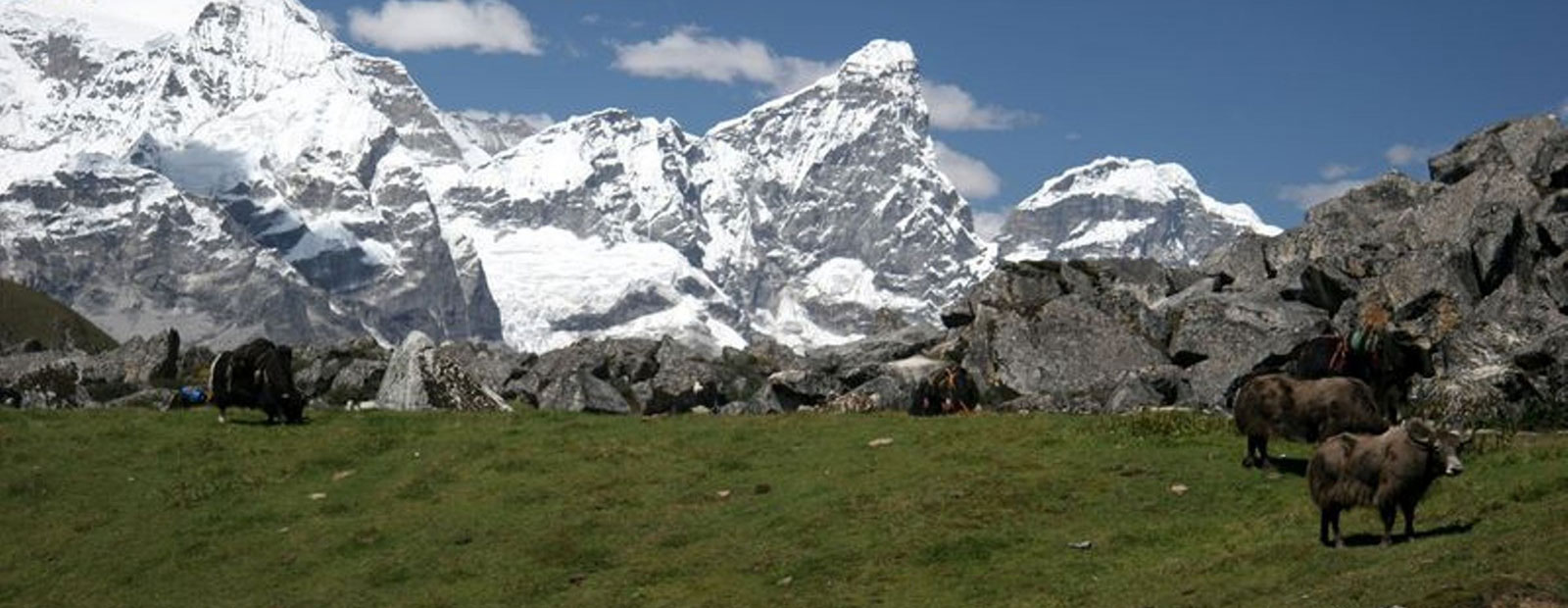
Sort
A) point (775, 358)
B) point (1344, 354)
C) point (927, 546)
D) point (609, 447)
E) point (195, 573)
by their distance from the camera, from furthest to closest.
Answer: point (775, 358), point (609, 447), point (1344, 354), point (195, 573), point (927, 546)

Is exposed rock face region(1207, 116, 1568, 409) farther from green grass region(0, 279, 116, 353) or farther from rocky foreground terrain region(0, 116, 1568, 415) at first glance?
green grass region(0, 279, 116, 353)

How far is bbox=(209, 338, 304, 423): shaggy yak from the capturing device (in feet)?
157

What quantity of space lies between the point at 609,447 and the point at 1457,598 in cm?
2384

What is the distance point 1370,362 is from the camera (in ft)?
127

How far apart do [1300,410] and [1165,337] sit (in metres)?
30.5

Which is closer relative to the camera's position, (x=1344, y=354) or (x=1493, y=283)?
(x=1344, y=354)

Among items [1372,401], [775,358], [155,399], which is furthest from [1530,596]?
[775,358]

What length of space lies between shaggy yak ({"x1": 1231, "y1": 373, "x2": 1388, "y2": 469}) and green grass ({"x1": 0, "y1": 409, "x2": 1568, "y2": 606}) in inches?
38.8

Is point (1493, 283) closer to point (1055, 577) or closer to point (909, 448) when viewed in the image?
Answer: point (909, 448)

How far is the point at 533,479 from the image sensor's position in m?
39.5

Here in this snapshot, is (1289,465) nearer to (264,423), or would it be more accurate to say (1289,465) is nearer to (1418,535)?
(1418,535)

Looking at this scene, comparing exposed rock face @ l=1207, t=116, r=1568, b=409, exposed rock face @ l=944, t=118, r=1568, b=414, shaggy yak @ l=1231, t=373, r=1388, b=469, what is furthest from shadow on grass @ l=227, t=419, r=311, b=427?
exposed rock face @ l=1207, t=116, r=1568, b=409

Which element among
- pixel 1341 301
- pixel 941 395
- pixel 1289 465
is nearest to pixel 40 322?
pixel 1341 301

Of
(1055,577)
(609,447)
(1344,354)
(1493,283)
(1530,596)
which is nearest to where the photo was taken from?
(1530,596)
